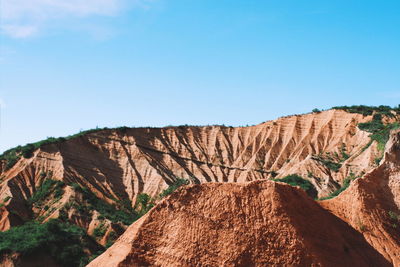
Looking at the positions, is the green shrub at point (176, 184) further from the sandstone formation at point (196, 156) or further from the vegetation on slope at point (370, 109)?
the vegetation on slope at point (370, 109)

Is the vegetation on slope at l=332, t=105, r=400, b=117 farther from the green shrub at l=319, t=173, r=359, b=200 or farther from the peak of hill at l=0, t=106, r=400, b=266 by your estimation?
the green shrub at l=319, t=173, r=359, b=200

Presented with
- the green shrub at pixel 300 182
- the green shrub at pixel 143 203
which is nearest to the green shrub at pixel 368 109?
the green shrub at pixel 300 182

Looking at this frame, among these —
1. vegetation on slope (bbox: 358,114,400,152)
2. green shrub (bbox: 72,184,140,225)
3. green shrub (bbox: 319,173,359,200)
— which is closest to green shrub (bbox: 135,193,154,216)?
green shrub (bbox: 72,184,140,225)

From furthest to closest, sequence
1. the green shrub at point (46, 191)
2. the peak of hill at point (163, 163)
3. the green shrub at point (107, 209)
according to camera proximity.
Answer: the green shrub at point (46, 191) → the peak of hill at point (163, 163) → the green shrub at point (107, 209)

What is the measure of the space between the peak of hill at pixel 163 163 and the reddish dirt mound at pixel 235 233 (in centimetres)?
3152

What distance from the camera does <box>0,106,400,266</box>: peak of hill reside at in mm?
58688

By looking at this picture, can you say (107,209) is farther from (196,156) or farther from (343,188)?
(196,156)

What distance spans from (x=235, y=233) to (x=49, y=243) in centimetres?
2922

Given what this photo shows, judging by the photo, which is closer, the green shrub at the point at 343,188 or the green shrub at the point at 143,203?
the green shrub at the point at 343,188

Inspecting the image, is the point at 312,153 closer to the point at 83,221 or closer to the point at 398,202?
the point at 83,221

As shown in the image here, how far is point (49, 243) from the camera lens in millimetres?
45125

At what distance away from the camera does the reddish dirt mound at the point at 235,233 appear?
1928 cm

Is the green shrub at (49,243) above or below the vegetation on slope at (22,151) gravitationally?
below

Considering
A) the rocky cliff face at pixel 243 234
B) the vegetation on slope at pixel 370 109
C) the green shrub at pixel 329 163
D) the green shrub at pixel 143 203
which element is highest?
the vegetation on slope at pixel 370 109
